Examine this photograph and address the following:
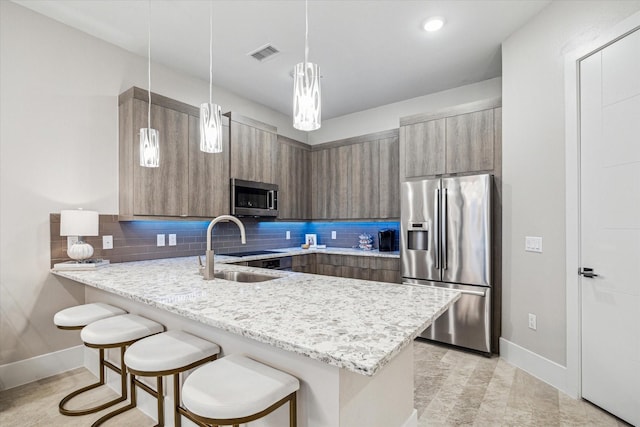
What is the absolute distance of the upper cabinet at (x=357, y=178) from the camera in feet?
13.3

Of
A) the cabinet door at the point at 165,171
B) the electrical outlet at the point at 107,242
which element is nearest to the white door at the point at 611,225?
the cabinet door at the point at 165,171

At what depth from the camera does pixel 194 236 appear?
363 centimetres

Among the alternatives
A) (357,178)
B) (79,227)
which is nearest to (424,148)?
(357,178)

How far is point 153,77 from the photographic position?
325 centimetres

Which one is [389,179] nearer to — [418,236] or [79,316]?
[418,236]

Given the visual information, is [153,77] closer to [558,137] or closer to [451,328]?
[558,137]

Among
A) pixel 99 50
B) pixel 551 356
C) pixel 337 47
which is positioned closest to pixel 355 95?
pixel 337 47

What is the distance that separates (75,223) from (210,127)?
4.81ft

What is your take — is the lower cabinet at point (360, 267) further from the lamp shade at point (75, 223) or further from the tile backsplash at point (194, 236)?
the lamp shade at point (75, 223)

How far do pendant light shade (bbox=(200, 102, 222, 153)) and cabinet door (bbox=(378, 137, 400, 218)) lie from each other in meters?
2.58

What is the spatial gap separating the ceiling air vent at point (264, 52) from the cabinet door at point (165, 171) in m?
0.94

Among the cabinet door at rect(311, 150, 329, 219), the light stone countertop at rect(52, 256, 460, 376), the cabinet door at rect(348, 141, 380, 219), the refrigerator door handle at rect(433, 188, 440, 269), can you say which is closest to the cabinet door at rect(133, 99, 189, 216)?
the light stone countertop at rect(52, 256, 460, 376)

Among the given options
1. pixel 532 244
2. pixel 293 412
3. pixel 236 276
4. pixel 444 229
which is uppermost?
pixel 444 229

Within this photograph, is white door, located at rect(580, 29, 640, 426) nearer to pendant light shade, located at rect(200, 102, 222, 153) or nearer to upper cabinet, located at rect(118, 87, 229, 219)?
pendant light shade, located at rect(200, 102, 222, 153)
